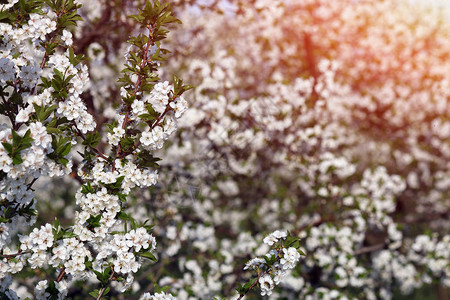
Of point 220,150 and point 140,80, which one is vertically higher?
point 220,150

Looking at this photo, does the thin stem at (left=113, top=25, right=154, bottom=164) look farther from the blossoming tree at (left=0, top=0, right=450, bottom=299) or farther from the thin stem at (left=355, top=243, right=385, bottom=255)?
the thin stem at (left=355, top=243, right=385, bottom=255)

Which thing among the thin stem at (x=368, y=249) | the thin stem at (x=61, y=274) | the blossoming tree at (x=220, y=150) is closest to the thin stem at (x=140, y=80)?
the blossoming tree at (x=220, y=150)

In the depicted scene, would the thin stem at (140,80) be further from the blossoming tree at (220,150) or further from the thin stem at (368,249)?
the thin stem at (368,249)

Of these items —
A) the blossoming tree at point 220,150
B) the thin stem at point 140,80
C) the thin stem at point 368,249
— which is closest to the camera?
the blossoming tree at point 220,150

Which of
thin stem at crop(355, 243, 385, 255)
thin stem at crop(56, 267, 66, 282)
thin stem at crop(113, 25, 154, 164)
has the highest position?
thin stem at crop(355, 243, 385, 255)

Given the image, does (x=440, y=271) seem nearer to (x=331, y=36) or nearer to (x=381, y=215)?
(x=381, y=215)

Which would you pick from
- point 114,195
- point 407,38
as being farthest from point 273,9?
point 407,38

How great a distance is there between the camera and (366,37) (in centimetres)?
1213

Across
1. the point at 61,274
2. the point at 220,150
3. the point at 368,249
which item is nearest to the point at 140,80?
the point at 61,274

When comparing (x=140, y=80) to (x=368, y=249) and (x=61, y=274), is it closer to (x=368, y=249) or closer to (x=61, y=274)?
(x=61, y=274)

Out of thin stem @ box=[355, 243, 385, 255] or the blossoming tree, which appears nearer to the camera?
the blossoming tree

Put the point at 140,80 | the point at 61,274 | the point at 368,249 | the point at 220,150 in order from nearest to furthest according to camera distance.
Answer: the point at 61,274 → the point at 140,80 → the point at 220,150 → the point at 368,249

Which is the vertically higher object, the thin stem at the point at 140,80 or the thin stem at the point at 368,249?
the thin stem at the point at 368,249

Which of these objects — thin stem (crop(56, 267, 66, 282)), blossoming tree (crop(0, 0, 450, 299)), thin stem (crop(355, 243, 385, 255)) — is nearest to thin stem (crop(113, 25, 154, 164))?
blossoming tree (crop(0, 0, 450, 299))
